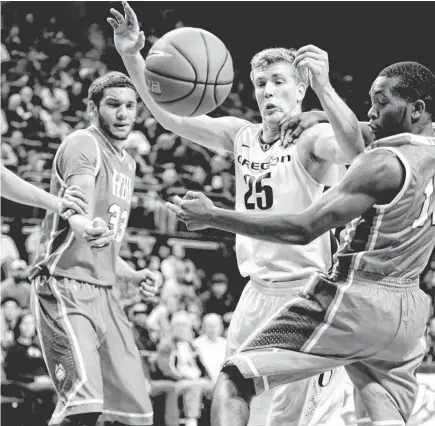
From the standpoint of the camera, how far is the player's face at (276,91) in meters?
4.45

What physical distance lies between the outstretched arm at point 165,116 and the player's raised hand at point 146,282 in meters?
0.88

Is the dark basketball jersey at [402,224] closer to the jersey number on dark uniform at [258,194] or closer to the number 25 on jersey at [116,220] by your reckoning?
the jersey number on dark uniform at [258,194]

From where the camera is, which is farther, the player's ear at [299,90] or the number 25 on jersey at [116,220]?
the number 25 on jersey at [116,220]

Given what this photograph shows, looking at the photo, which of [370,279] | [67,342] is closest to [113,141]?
[67,342]

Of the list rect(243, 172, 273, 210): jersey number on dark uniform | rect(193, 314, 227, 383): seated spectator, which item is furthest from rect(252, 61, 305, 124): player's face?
rect(193, 314, 227, 383): seated spectator

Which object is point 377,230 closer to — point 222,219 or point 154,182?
point 222,219

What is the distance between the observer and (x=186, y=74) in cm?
433

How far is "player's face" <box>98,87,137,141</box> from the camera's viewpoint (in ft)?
16.5

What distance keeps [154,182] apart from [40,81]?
2.54m

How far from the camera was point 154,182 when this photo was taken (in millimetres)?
12703

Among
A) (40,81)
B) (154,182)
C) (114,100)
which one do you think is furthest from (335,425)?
(40,81)

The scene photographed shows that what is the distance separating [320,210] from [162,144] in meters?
10.5

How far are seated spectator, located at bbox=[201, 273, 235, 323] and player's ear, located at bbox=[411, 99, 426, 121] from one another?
28.5 feet

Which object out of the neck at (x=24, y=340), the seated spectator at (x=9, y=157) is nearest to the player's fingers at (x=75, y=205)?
the neck at (x=24, y=340)
